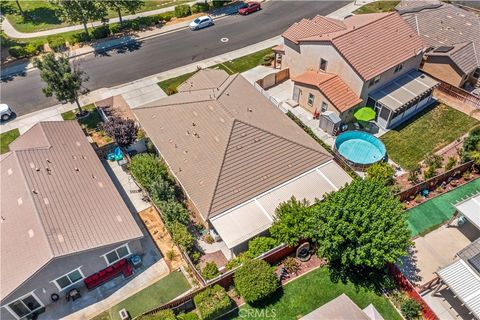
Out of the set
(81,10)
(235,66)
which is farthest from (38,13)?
(235,66)

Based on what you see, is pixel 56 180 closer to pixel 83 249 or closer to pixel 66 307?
pixel 83 249

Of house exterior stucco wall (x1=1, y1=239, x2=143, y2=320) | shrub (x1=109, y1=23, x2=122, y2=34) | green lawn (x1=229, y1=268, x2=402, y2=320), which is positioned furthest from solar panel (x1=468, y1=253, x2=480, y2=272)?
shrub (x1=109, y1=23, x2=122, y2=34)

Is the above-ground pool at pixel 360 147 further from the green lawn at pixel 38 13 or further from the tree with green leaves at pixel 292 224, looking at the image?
the green lawn at pixel 38 13

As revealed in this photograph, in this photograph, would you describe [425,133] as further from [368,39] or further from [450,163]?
[368,39]

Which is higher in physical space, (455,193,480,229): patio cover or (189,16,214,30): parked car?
(189,16,214,30): parked car

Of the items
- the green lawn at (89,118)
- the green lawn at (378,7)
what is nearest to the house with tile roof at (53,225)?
the green lawn at (89,118)

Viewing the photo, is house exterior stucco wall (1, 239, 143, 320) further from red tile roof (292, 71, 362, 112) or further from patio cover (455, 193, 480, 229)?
patio cover (455, 193, 480, 229)
